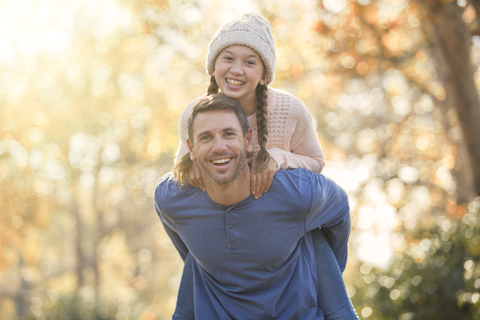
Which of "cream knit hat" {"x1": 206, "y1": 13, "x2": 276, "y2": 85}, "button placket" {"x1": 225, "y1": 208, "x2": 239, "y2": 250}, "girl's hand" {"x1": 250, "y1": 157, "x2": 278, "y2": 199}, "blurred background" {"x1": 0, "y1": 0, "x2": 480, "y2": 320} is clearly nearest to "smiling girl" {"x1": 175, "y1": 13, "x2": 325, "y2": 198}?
"cream knit hat" {"x1": 206, "y1": 13, "x2": 276, "y2": 85}

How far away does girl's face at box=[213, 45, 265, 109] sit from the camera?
2637mm

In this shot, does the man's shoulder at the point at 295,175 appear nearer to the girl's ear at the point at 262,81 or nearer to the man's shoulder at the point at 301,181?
the man's shoulder at the point at 301,181

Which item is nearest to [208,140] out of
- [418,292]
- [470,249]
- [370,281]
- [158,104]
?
[470,249]

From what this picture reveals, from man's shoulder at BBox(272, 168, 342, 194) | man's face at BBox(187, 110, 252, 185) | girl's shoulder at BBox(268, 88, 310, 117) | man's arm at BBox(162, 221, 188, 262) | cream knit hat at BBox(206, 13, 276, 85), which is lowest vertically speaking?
man's arm at BBox(162, 221, 188, 262)

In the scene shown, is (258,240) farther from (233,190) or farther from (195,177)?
(195,177)

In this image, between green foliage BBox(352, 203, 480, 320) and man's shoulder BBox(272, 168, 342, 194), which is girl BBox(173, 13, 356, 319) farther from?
green foliage BBox(352, 203, 480, 320)

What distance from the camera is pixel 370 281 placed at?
6.64 m

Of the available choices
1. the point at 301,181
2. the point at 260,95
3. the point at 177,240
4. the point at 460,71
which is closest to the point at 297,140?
the point at 260,95

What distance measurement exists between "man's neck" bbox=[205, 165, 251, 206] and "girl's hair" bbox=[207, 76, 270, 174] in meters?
0.06

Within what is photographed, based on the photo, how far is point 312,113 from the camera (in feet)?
49.0

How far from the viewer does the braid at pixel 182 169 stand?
2.46 meters

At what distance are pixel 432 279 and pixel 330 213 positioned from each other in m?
3.80


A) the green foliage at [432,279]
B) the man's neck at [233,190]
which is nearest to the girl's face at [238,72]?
the man's neck at [233,190]

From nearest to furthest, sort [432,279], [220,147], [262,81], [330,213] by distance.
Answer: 1. [220,147]
2. [330,213]
3. [262,81]
4. [432,279]
